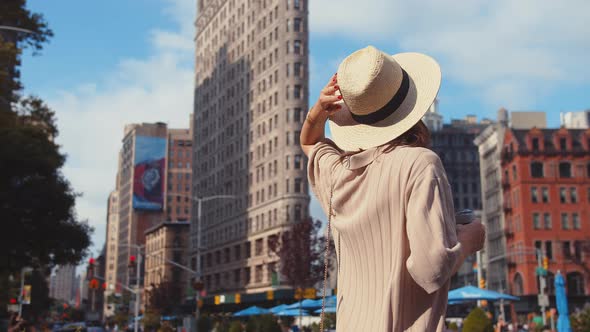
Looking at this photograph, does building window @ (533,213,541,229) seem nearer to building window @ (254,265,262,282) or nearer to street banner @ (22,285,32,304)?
building window @ (254,265,262,282)

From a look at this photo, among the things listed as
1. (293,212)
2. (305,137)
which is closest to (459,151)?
(293,212)

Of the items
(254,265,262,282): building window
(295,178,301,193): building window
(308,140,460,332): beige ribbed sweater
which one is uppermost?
(295,178,301,193): building window

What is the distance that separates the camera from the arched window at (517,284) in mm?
76062

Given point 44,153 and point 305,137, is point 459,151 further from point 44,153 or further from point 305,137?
point 305,137

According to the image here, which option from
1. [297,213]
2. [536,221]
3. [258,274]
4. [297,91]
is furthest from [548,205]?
[258,274]

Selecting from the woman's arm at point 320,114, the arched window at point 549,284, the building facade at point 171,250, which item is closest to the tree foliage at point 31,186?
the woman's arm at point 320,114

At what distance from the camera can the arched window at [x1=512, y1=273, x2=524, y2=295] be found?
76.1 metres

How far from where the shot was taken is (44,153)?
35.5m

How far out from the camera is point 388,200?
3.20 metres

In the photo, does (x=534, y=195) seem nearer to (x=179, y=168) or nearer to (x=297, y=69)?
(x=297, y=69)

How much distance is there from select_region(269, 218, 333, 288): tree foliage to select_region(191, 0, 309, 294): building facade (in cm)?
1932

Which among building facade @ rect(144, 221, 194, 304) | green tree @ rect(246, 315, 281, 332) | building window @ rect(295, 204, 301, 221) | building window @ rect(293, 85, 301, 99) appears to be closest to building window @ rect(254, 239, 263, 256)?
building window @ rect(295, 204, 301, 221)

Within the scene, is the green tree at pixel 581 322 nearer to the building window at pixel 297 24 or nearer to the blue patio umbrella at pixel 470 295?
the blue patio umbrella at pixel 470 295

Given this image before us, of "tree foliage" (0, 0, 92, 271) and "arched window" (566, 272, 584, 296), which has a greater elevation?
"tree foliage" (0, 0, 92, 271)
